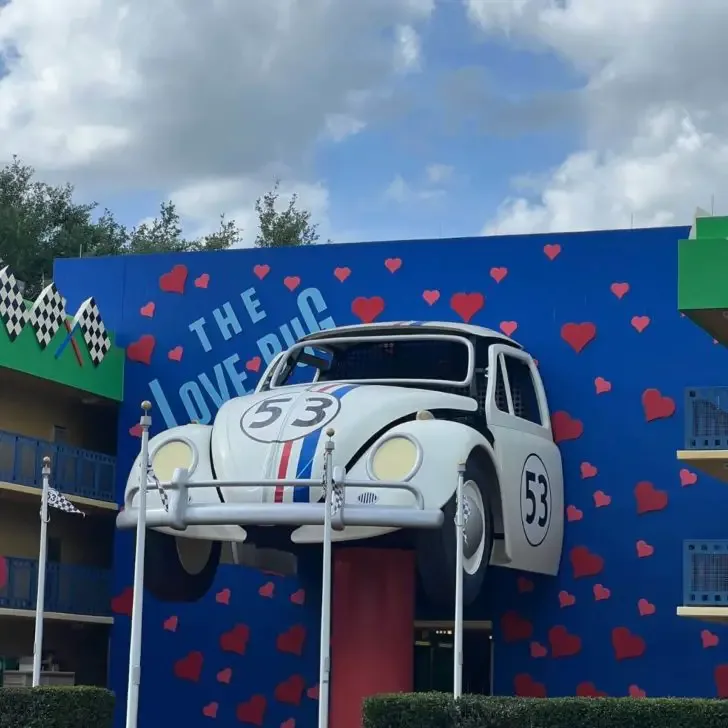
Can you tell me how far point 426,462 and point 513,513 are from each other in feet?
9.94

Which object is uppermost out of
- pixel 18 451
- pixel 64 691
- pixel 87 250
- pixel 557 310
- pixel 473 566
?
pixel 87 250

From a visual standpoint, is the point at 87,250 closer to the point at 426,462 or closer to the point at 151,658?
the point at 151,658

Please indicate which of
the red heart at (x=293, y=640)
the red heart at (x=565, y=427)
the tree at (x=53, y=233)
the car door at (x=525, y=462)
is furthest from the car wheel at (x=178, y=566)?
the tree at (x=53, y=233)

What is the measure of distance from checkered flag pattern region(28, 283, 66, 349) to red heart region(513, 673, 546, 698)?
901 centimetres

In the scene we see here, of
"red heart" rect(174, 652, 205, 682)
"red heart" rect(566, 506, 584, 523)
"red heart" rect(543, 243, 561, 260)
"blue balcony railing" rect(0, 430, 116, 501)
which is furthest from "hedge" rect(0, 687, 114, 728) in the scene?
"red heart" rect(543, 243, 561, 260)

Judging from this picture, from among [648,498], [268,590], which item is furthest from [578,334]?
[268,590]

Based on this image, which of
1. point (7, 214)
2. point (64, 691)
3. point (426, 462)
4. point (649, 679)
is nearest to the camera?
point (64, 691)

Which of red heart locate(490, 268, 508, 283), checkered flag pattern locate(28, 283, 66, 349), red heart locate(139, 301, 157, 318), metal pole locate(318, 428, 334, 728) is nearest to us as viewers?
metal pole locate(318, 428, 334, 728)

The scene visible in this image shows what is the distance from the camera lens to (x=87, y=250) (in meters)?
48.3

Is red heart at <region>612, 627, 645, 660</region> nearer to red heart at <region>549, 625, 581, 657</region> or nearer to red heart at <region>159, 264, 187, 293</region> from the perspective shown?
red heart at <region>549, 625, 581, 657</region>

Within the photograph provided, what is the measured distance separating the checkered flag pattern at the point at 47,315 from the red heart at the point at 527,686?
9.01m

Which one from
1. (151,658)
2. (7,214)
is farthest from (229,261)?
(7,214)

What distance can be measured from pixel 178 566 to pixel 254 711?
5.15 metres

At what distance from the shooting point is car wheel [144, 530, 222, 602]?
70.2 feet
